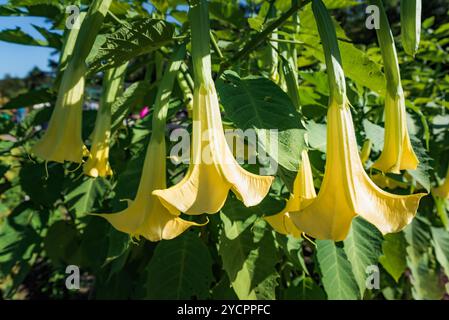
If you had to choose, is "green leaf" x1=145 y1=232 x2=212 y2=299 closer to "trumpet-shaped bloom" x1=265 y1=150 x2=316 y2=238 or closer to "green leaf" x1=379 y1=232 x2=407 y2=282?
"trumpet-shaped bloom" x1=265 y1=150 x2=316 y2=238

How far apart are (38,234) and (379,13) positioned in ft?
4.37

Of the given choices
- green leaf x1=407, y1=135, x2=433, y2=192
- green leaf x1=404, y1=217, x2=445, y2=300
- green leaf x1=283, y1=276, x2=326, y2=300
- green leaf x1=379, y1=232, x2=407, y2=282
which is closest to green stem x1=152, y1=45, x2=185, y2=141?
green leaf x1=407, y1=135, x2=433, y2=192

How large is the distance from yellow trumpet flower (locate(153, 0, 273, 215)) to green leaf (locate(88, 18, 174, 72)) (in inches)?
4.9

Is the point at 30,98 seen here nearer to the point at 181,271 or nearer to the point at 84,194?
the point at 84,194

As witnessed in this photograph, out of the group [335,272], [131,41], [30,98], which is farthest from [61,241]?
[131,41]

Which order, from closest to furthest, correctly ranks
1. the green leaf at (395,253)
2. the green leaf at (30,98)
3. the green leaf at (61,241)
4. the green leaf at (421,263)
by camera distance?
the green leaf at (30,98) < the green leaf at (395,253) < the green leaf at (421,263) < the green leaf at (61,241)

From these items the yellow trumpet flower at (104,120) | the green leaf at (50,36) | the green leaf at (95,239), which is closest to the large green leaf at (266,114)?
the yellow trumpet flower at (104,120)

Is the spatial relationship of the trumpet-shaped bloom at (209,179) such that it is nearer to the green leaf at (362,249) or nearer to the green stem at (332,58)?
the green stem at (332,58)

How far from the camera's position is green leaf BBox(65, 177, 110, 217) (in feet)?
4.52

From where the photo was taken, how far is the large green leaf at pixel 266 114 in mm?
662

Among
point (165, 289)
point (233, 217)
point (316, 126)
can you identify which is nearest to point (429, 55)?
point (316, 126)

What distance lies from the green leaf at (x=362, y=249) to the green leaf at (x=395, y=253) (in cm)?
35

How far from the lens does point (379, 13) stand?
0.69 meters
